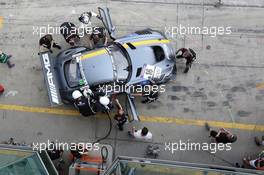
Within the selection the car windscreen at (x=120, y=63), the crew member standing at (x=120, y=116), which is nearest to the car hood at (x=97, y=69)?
the car windscreen at (x=120, y=63)

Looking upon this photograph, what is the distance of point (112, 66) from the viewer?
437 inches

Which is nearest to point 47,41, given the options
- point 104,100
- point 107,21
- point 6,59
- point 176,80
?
point 6,59

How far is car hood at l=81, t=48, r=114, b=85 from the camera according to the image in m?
11.0

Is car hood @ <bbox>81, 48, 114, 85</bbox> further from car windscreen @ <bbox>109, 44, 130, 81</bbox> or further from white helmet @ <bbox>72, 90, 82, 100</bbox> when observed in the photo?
white helmet @ <bbox>72, 90, 82, 100</bbox>

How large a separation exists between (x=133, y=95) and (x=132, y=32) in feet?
6.92

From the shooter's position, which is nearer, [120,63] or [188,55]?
[120,63]

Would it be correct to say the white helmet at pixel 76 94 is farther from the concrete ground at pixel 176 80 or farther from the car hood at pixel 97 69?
the concrete ground at pixel 176 80

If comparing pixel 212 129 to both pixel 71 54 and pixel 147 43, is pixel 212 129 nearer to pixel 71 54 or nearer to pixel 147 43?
pixel 147 43

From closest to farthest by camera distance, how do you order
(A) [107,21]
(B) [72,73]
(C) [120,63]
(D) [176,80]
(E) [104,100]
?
(E) [104,100], (B) [72,73], (C) [120,63], (A) [107,21], (D) [176,80]

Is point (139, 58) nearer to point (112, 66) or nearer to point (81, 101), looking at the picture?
point (112, 66)

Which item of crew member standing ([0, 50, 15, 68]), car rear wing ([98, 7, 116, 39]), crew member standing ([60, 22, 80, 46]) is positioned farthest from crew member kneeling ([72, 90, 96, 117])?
crew member standing ([0, 50, 15, 68])

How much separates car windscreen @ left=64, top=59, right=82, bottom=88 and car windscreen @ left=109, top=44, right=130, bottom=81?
100 centimetres

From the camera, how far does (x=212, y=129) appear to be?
11.8m

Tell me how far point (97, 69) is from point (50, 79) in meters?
1.27
